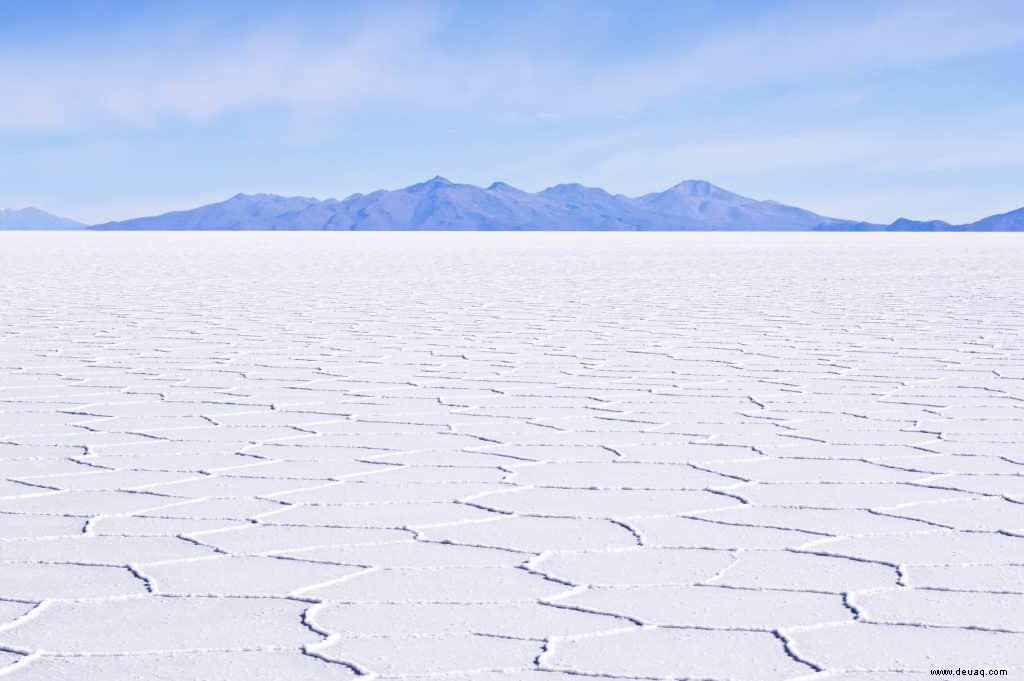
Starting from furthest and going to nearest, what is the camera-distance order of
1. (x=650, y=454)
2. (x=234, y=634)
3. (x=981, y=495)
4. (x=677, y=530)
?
(x=650, y=454), (x=981, y=495), (x=677, y=530), (x=234, y=634)

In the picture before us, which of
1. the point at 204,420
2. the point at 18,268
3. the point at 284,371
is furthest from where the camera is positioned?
the point at 18,268

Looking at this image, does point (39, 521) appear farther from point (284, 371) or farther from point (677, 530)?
point (284, 371)

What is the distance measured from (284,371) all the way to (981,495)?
258 centimetres

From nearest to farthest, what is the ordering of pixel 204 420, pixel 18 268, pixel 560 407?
pixel 204 420, pixel 560 407, pixel 18 268

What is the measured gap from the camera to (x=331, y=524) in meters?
2.24

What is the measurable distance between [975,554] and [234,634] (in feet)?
3.40

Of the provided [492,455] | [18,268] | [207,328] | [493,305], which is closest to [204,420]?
[492,455]

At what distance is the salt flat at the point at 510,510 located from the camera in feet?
Result: 5.27

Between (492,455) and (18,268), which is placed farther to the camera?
(18,268)

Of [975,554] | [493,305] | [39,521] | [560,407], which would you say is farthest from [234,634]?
[493,305]

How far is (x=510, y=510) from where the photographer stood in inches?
92.4

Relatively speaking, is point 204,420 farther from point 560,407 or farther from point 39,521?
point 39,521

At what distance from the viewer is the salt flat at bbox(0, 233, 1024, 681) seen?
1.61 m

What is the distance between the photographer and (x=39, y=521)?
226 cm
